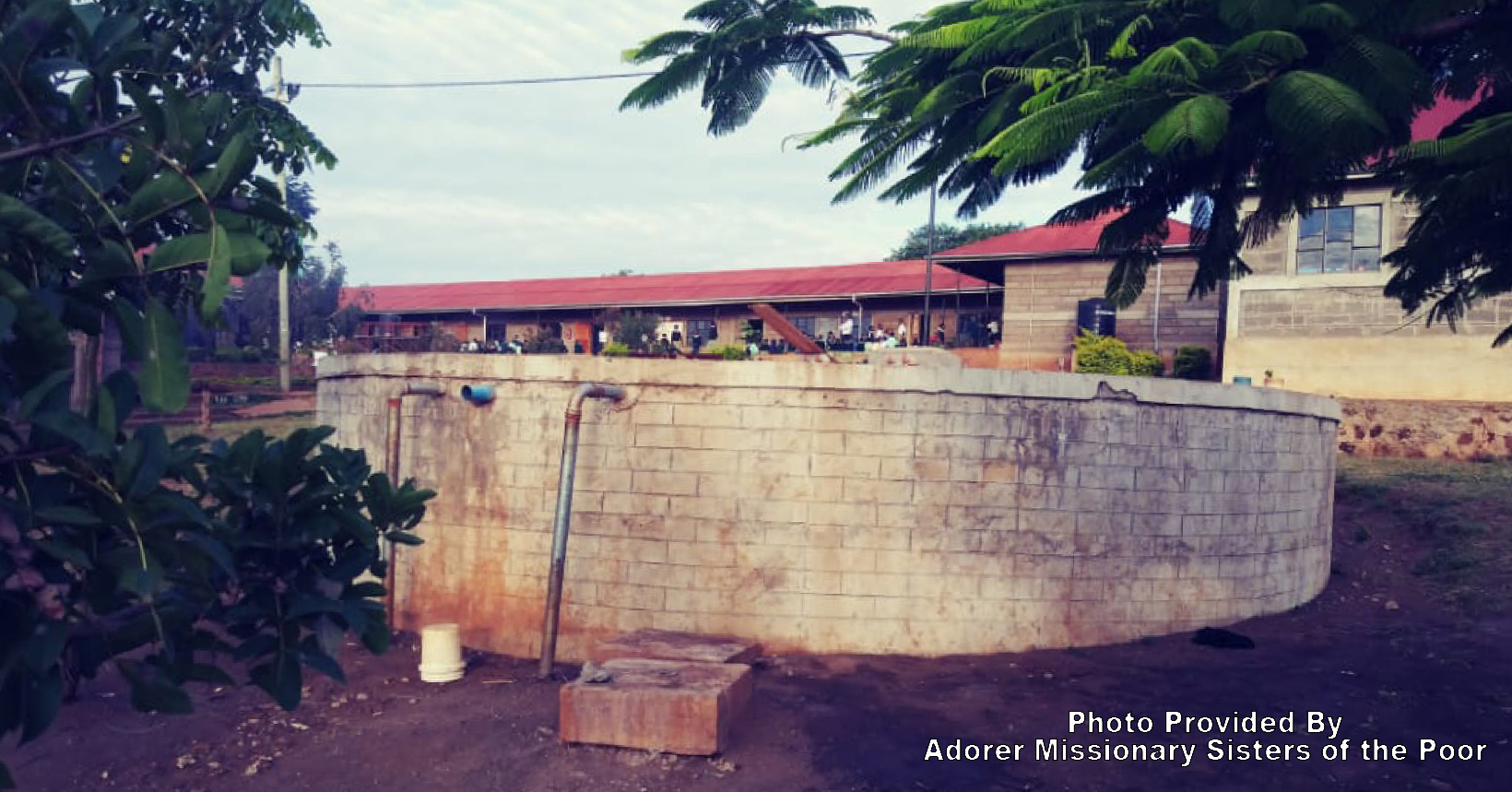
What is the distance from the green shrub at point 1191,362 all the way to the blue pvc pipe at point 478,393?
15.8 meters

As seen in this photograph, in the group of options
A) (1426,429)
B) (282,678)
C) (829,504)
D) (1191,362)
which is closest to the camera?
(282,678)

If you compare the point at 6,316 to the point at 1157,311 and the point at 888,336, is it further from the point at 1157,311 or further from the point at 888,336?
the point at 888,336

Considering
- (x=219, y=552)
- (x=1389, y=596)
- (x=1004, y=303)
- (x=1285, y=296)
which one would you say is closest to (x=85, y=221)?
(x=219, y=552)

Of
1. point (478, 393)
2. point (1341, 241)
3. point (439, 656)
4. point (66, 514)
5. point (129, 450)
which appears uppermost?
point (1341, 241)

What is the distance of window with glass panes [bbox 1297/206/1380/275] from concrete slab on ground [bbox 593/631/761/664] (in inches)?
635

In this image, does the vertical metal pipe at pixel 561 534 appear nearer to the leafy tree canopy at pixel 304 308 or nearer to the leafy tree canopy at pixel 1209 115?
the leafy tree canopy at pixel 1209 115

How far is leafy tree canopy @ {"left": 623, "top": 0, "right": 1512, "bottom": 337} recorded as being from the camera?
13.1 feet

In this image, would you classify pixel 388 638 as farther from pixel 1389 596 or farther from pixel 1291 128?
pixel 1389 596

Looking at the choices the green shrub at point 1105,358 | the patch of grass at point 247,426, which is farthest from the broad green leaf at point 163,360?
the green shrub at point 1105,358

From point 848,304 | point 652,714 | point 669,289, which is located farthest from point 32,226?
point 669,289

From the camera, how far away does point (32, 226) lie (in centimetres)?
210

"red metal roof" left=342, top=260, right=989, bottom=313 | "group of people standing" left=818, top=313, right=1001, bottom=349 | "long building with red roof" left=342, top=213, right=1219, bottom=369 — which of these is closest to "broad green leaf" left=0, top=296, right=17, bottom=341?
"long building with red roof" left=342, top=213, right=1219, bottom=369

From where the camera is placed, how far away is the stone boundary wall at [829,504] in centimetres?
959

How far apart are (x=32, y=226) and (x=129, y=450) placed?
509 mm
